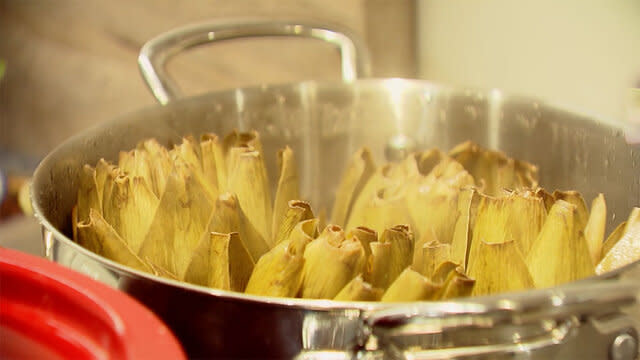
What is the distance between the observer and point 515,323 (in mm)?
209

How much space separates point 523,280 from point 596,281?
0.05 meters

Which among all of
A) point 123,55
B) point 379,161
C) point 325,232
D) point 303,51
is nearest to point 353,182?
point 379,161

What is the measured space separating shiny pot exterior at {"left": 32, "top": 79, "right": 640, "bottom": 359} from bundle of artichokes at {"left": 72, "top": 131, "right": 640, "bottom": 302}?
0.11 ft

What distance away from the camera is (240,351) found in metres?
0.24

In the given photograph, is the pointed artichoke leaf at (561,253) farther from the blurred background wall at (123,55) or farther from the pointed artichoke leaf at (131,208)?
the blurred background wall at (123,55)

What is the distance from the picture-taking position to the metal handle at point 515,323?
0.20 metres

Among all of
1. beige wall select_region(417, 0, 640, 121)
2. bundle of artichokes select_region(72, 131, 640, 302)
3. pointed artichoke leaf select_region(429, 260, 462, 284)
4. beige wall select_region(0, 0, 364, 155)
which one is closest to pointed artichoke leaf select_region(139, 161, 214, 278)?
bundle of artichokes select_region(72, 131, 640, 302)

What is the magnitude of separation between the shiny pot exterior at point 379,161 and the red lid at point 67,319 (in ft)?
0.08

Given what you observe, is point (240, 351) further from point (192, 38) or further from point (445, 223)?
point (192, 38)

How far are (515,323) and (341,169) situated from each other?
28cm

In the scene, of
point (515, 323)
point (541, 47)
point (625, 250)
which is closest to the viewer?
point (515, 323)

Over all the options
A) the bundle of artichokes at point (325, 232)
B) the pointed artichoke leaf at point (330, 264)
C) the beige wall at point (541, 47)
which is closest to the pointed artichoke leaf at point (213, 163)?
the bundle of artichokes at point (325, 232)

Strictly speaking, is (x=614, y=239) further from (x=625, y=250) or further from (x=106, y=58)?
(x=106, y=58)

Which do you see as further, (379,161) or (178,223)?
(379,161)
